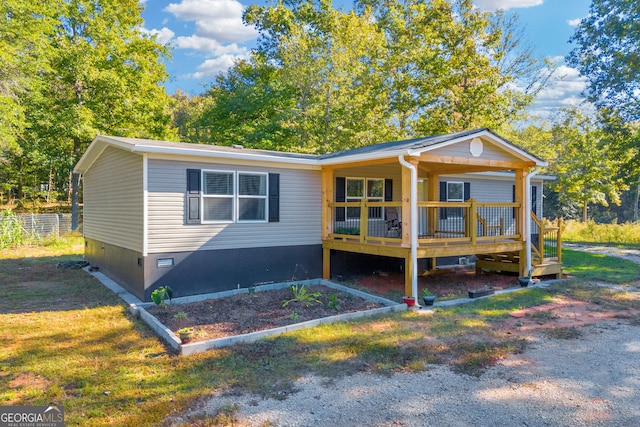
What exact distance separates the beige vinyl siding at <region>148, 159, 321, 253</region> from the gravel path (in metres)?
4.37

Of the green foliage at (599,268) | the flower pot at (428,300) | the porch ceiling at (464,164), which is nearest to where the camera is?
the flower pot at (428,300)

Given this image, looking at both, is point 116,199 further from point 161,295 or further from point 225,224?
point 161,295

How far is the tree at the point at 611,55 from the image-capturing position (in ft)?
52.2

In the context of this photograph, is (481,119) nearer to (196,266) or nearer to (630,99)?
(630,99)

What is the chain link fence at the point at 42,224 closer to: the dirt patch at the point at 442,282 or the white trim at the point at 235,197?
the white trim at the point at 235,197

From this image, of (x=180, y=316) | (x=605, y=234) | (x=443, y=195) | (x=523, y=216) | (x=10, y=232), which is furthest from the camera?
(x=605, y=234)

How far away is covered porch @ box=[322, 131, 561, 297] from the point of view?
7711mm

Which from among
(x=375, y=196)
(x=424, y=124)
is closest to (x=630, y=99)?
(x=424, y=124)

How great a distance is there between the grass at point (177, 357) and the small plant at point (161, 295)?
0.51 metres

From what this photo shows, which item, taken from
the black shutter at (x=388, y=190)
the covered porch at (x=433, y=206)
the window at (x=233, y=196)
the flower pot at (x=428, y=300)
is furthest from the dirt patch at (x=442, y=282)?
the window at (x=233, y=196)

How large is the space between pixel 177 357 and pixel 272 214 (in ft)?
14.1

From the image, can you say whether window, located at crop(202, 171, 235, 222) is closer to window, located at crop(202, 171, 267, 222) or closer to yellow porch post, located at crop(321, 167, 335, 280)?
window, located at crop(202, 171, 267, 222)

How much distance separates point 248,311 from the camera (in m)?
6.86

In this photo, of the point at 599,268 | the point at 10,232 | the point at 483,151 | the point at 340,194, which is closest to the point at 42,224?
the point at 10,232
